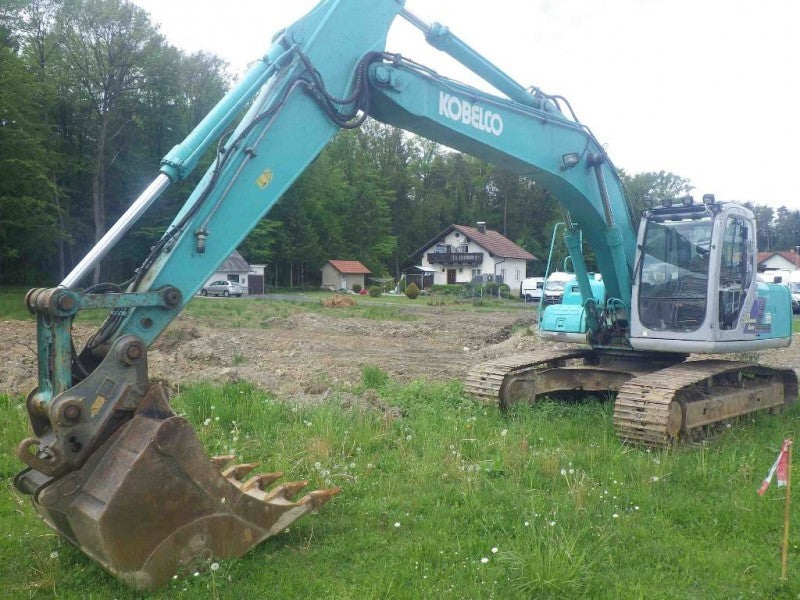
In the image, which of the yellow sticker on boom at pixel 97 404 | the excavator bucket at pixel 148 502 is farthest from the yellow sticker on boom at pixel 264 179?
the yellow sticker on boom at pixel 97 404

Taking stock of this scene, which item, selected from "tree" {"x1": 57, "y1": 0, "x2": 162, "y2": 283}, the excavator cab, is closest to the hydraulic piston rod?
the excavator cab

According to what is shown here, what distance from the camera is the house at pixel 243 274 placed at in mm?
49859

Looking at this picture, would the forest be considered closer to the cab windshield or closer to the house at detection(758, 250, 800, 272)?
the cab windshield

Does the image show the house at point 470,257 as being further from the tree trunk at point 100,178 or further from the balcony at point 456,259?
the tree trunk at point 100,178

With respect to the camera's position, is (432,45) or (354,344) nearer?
Answer: (432,45)

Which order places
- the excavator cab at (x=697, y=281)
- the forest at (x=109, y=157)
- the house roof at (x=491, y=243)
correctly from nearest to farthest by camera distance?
1. the excavator cab at (x=697, y=281)
2. the forest at (x=109, y=157)
3. the house roof at (x=491, y=243)

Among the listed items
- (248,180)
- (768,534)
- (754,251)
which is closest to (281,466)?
(248,180)

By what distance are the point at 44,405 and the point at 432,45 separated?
4.41 metres

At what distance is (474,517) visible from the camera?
16.1ft

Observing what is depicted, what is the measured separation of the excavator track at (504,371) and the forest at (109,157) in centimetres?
1862

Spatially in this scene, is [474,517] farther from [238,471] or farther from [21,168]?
[21,168]

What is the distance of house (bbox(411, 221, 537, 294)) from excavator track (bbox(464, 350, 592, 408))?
53.0m

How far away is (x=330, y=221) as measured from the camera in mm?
67500

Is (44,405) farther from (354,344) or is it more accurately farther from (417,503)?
(354,344)
